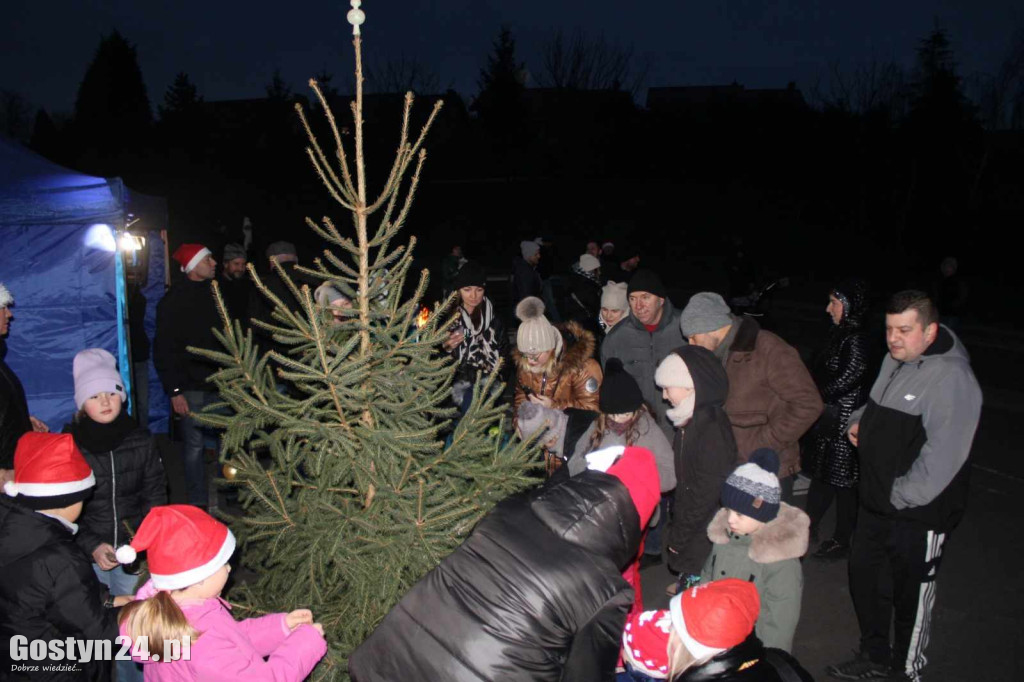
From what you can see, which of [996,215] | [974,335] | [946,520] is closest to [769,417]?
[946,520]

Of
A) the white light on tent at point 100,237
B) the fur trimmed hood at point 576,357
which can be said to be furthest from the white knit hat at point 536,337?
the white light on tent at point 100,237

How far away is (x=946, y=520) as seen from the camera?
385cm

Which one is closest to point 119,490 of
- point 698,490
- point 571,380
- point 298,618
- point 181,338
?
point 298,618

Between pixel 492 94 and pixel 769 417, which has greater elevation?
pixel 492 94

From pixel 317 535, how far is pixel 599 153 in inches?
1706

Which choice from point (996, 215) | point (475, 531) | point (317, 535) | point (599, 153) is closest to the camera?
point (475, 531)

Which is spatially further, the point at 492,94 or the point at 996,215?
the point at 492,94

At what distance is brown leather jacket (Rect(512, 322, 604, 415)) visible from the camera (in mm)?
5098

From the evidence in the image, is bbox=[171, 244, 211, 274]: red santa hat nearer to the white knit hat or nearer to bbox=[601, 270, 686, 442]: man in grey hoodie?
the white knit hat

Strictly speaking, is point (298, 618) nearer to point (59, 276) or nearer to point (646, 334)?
point (646, 334)

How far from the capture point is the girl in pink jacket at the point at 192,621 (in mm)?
2443

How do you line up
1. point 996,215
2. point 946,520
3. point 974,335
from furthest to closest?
point 996,215, point 974,335, point 946,520

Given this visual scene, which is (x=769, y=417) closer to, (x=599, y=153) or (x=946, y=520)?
(x=946, y=520)

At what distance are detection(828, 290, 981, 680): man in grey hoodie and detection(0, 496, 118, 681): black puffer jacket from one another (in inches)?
152
